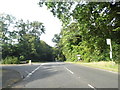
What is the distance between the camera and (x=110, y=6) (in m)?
22.5

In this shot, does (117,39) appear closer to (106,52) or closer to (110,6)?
(110,6)

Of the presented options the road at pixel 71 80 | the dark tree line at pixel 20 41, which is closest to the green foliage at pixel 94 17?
the road at pixel 71 80

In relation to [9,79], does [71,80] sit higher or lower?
higher

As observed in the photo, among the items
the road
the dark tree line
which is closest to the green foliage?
the road

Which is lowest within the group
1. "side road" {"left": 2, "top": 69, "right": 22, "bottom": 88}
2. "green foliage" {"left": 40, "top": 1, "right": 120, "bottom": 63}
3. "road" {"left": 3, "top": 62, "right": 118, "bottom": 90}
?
"side road" {"left": 2, "top": 69, "right": 22, "bottom": 88}

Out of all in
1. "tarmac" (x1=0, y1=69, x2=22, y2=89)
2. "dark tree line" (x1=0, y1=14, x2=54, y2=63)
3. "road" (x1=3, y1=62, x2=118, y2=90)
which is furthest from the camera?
"dark tree line" (x1=0, y1=14, x2=54, y2=63)

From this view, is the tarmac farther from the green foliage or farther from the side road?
the green foliage

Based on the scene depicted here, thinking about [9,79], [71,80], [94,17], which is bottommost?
[9,79]

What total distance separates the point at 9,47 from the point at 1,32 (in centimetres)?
719

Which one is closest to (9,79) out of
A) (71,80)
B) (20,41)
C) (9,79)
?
(9,79)

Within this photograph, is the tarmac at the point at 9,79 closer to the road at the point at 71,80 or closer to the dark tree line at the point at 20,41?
the road at the point at 71,80

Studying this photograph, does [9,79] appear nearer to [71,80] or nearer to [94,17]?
[71,80]

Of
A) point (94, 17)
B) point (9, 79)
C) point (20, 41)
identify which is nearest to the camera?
point (9, 79)

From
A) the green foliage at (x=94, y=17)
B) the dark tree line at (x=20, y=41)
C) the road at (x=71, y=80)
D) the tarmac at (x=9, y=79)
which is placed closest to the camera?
the road at (x=71, y=80)
